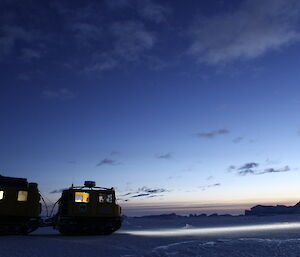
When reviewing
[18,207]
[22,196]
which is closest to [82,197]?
[22,196]

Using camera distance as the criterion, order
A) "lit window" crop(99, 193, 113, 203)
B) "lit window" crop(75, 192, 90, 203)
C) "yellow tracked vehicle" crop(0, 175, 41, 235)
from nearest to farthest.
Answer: "yellow tracked vehicle" crop(0, 175, 41, 235)
"lit window" crop(75, 192, 90, 203)
"lit window" crop(99, 193, 113, 203)

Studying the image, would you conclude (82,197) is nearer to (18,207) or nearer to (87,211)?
(87,211)

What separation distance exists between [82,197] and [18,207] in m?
4.02

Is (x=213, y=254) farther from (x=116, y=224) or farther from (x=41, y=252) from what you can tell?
(x=116, y=224)

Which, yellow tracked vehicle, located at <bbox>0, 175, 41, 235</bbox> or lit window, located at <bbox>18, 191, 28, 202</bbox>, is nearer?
yellow tracked vehicle, located at <bbox>0, 175, 41, 235</bbox>

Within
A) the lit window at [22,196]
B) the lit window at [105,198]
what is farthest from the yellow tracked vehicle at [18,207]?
the lit window at [105,198]

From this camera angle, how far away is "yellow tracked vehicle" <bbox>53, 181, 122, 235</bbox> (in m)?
21.3

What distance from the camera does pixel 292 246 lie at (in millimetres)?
14562

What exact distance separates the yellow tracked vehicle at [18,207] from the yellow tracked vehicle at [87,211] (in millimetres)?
1722

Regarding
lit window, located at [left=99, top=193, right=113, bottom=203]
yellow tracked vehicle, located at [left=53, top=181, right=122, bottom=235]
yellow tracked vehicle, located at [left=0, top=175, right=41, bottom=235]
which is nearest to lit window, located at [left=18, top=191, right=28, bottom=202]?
yellow tracked vehicle, located at [left=0, top=175, right=41, bottom=235]

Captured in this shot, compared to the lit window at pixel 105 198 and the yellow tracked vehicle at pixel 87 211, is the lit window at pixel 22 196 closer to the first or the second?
the yellow tracked vehicle at pixel 87 211

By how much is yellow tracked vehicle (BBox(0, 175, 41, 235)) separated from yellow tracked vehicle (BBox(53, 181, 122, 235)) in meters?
1.72

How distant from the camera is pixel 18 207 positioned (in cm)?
2022

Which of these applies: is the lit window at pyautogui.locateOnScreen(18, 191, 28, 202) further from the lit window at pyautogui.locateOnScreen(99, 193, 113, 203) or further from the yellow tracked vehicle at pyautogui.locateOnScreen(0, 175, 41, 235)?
the lit window at pyautogui.locateOnScreen(99, 193, 113, 203)
